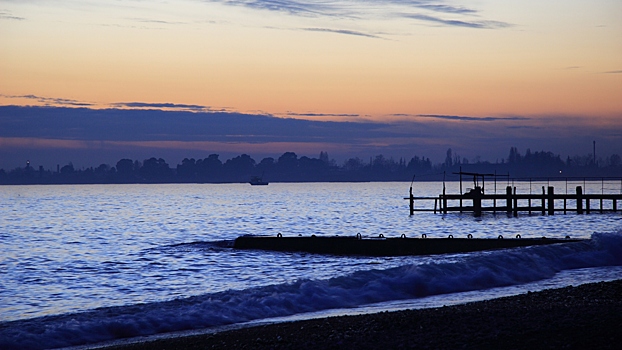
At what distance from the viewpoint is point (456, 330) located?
1189 cm

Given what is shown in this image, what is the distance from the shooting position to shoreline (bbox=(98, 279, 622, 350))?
1077 centimetres

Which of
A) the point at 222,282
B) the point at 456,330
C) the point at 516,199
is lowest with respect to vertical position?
the point at 222,282

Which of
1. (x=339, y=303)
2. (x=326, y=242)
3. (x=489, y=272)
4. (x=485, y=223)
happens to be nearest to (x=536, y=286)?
(x=489, y=272)

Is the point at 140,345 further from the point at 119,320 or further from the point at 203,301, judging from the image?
the point at 203,301

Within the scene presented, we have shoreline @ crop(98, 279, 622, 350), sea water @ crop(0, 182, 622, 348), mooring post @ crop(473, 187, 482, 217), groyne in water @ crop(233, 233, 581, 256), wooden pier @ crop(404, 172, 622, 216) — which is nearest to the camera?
shoreline @ crop(98, 279, 622, 350)

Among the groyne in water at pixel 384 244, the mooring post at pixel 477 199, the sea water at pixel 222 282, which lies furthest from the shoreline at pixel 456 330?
the mooring post at pixel 477 199

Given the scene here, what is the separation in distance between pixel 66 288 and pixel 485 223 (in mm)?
48769

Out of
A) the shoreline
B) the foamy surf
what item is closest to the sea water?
the foamy surf

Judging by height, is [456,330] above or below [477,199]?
above

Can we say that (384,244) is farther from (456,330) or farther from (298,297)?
(456,330)

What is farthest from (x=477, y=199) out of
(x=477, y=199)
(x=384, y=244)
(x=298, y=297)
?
(x=298, y=297)

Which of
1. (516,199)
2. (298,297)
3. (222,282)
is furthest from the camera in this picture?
(516,199)

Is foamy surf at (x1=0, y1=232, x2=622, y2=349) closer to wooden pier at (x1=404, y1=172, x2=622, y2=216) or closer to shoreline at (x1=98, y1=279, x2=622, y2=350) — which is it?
shoreline at (x1=98, y1=279, x2=622, y2=350)

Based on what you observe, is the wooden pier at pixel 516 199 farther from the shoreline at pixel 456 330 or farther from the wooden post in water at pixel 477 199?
the shoreline at pixel 456 330
